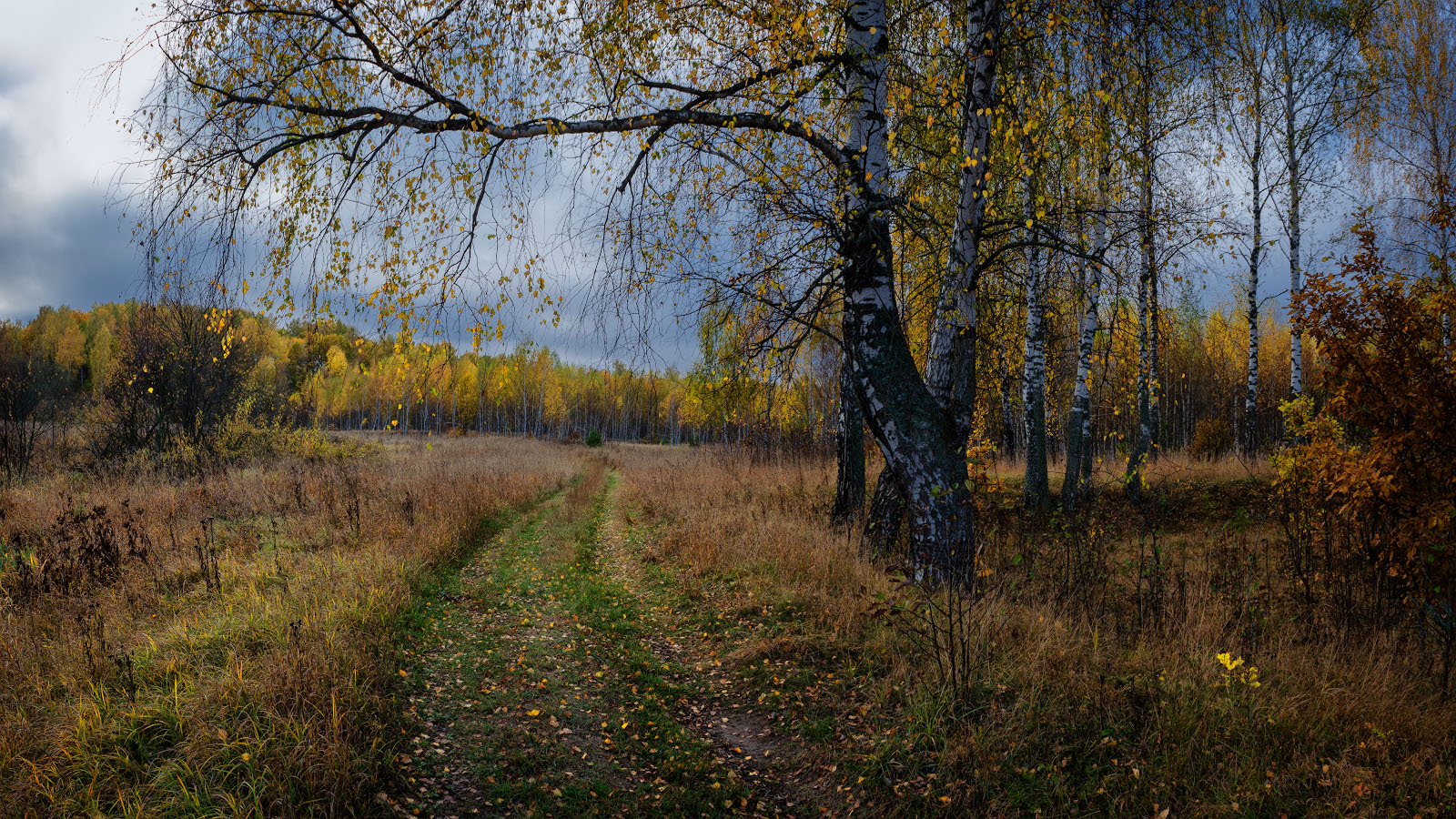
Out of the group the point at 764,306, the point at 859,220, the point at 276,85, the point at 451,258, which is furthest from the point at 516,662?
the point at 276,85

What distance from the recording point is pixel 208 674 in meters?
4.09

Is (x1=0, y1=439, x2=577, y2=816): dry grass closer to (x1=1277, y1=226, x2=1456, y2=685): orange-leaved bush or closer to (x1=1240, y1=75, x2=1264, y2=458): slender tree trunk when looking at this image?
(x1=1277, y1=226, x2=1456, y2=685): orange-leaved bush

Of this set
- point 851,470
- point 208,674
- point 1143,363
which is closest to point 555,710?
point 208,674

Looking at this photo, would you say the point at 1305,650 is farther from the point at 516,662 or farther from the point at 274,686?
the point at 274,686

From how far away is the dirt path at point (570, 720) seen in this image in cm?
360

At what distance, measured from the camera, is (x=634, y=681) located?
5.21 metres

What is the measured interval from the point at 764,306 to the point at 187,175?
17.7ft

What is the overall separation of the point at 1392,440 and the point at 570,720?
7.13 m

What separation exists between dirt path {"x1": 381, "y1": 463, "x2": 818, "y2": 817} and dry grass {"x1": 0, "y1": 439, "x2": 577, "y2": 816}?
43 cm

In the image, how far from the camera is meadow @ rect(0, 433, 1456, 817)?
126 inches

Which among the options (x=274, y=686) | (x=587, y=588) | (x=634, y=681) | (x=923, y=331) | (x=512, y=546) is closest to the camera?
(x=274, y=686)

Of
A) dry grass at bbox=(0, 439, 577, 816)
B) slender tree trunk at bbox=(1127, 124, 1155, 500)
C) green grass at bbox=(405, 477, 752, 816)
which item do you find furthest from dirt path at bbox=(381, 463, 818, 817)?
slender tree trunk at bbox=(1127, 124, 1155, 500)

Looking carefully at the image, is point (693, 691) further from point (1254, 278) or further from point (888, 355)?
Answer: point (1254, 278)

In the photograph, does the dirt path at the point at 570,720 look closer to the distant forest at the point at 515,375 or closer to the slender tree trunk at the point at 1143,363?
the distant forest at the point at 515,375
